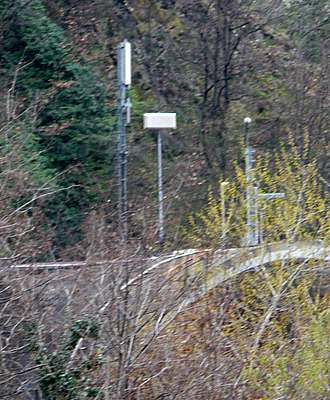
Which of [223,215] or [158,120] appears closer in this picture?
[223,215]

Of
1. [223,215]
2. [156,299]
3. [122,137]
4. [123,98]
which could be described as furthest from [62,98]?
[156,299]

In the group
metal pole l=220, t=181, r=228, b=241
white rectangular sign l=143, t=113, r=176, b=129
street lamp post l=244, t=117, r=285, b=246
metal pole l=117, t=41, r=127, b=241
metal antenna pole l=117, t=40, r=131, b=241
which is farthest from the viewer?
white rectangular sign l=143, t=113, r=176, b=129

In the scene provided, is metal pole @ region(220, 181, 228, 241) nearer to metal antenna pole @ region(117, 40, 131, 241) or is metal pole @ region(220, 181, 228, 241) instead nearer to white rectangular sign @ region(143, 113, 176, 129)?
metal antenna pole @ region(117, 40, 131, 241)

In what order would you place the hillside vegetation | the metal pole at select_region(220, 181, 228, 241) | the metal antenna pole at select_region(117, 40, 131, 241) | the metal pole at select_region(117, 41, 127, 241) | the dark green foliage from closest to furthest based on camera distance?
1. the hillside vegetation
2. the metal pole at select_region(220, 181, 228, 241)
3. the metal pole at select_region(117, 41, 127, 241)
4. the metal antenna pole at select_region(117, 40, 131, 241)
5. the dark green foliage

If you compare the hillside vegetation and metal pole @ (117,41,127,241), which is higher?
metal pole @ (117,41,127,241)

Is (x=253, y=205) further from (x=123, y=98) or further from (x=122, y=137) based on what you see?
(x=123, y=98)

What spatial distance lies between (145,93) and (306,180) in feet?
47.9

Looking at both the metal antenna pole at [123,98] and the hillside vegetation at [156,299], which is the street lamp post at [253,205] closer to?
the hillside vegetation at [156,299]

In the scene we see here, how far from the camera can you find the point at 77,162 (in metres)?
23.5

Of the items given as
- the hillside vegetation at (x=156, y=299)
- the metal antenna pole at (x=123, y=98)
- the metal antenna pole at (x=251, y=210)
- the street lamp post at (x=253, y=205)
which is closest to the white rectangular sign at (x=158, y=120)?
the metal antenna pole at (x=123, y=98)

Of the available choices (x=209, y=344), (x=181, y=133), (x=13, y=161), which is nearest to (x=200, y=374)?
(x=209, y=344)

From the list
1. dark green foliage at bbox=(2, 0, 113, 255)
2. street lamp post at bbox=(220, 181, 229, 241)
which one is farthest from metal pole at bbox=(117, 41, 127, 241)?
dark green foliage at bbox=(2, 0, 113, 255)

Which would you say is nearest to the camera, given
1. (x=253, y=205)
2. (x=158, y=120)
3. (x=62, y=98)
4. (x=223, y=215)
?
(x=223, y=215)

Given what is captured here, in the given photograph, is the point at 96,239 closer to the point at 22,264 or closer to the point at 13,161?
the point at 22,264
